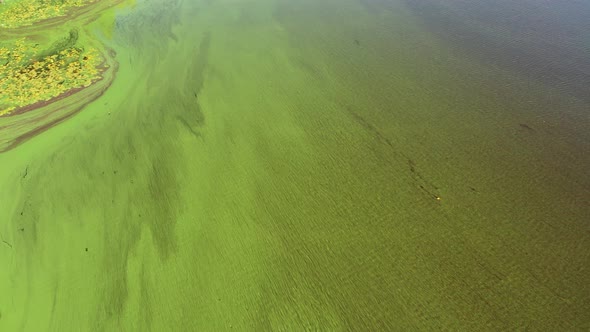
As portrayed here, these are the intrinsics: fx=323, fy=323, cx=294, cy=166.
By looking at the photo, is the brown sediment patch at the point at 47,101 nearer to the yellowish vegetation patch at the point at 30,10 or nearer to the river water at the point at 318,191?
the river water at the point at 318,191

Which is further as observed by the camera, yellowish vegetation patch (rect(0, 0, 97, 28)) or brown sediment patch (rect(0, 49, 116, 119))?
yellowish vegetation patch (rect(0, 0, 97, 28))

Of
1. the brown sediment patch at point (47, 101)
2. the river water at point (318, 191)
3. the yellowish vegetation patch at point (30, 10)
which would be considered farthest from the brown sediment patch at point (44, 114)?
the yellowish vegetation patch at point (30, 10)

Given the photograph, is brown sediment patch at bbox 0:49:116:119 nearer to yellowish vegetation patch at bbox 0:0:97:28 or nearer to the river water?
the river water

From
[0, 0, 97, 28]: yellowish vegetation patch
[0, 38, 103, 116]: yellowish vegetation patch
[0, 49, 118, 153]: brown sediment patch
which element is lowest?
[0, 49, 118, 153]: brown sediment patch

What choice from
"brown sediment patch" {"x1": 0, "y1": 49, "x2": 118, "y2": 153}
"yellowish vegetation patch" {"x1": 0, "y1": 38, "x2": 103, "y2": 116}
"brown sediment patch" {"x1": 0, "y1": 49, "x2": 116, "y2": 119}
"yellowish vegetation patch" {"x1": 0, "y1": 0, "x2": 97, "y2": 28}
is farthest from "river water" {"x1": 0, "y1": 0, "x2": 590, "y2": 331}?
"yellowish vegetation patch" {"x1": 0, "y1": 0, "x2": 97, "y2": 28}

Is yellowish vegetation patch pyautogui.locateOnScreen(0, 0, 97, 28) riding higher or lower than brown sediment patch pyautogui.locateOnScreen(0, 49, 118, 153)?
higher

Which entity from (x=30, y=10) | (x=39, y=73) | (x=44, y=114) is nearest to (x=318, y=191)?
(x=44, y=114)
